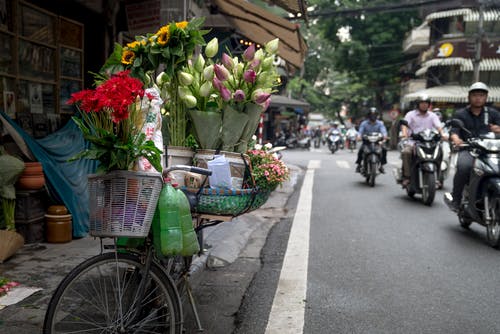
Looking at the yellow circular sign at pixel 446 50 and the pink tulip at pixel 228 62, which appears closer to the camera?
the pink tulip at pixel 228 62

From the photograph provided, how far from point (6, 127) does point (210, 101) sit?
10.1 ft

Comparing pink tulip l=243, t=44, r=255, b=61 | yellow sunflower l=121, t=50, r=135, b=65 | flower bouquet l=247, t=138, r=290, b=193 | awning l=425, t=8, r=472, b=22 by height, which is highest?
awning l=425, t=8, r=472, b=22

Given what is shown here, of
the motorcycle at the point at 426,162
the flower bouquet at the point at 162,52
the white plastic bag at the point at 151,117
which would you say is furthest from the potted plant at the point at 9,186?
the motorcycle at the point at 426,162

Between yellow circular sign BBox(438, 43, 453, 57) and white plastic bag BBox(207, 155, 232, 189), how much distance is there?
30306 millimetres

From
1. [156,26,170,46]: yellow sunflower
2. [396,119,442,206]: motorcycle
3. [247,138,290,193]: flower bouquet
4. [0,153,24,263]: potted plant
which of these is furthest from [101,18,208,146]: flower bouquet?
[396,119,442,206]: motorcycle

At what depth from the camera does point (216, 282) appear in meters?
4.43

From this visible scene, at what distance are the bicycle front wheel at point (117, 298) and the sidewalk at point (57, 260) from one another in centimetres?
64

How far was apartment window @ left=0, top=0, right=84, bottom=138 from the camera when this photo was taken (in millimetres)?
5805

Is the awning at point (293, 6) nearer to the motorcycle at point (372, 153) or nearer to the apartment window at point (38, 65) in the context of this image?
the apartment window at point (38, 65)

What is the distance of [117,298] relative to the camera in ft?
8.77

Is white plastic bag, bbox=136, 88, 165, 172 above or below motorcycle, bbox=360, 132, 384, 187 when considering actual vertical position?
above

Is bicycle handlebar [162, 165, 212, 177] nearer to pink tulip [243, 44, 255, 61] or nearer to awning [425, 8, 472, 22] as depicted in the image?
pink tulip [243, 44, 255, 61]

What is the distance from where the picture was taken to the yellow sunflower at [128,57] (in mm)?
2951

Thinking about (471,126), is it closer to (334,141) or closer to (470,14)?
(334,141)
